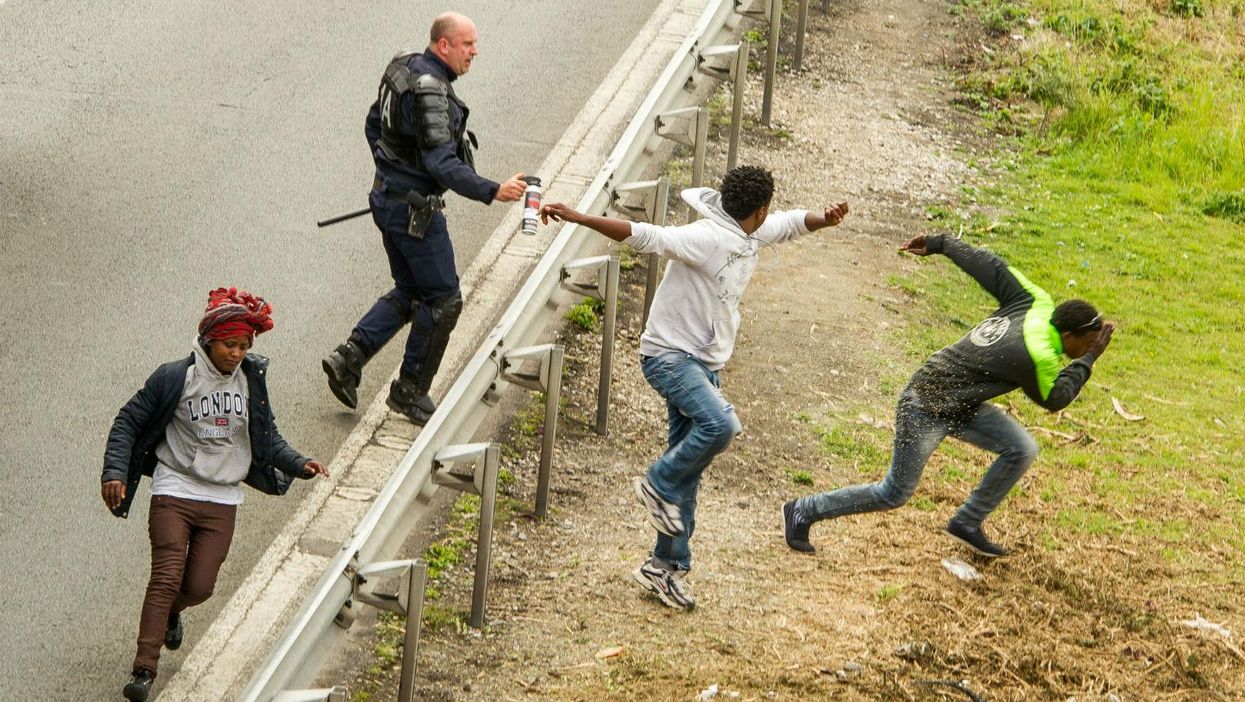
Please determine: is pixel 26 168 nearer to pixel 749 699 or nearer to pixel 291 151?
pixel 291 151

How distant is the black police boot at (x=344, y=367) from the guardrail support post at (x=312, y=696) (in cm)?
315

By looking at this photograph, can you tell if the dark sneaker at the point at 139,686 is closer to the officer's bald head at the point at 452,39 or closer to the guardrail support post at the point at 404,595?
the guardrail support post at the point at 404,595

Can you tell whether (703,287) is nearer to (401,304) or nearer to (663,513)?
(663,513)

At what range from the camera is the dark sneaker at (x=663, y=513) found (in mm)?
7258

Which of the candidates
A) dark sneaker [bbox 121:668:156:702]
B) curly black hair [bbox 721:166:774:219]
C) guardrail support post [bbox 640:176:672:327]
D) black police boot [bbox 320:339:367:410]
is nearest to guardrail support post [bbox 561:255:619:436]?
guardrail support post [bbox 640:176:672:327]

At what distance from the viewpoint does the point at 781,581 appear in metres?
7.74

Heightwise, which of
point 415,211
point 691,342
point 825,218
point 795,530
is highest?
point 825,218

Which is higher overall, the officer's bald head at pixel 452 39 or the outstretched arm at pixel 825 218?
the officer's bald head at pixel 452 39

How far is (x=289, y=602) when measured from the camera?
7109 mm

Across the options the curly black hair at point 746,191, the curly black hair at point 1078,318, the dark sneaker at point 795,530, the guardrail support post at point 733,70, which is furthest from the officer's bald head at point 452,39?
the curly black hair at point 1078,318

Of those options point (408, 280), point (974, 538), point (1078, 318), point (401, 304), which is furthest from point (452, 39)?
point (974, 538)

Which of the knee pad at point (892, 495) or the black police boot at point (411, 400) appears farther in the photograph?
the black police boot at point (411, 400)

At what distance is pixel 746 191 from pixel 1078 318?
162cm

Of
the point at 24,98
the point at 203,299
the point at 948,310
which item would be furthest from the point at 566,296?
the point at 24,98
